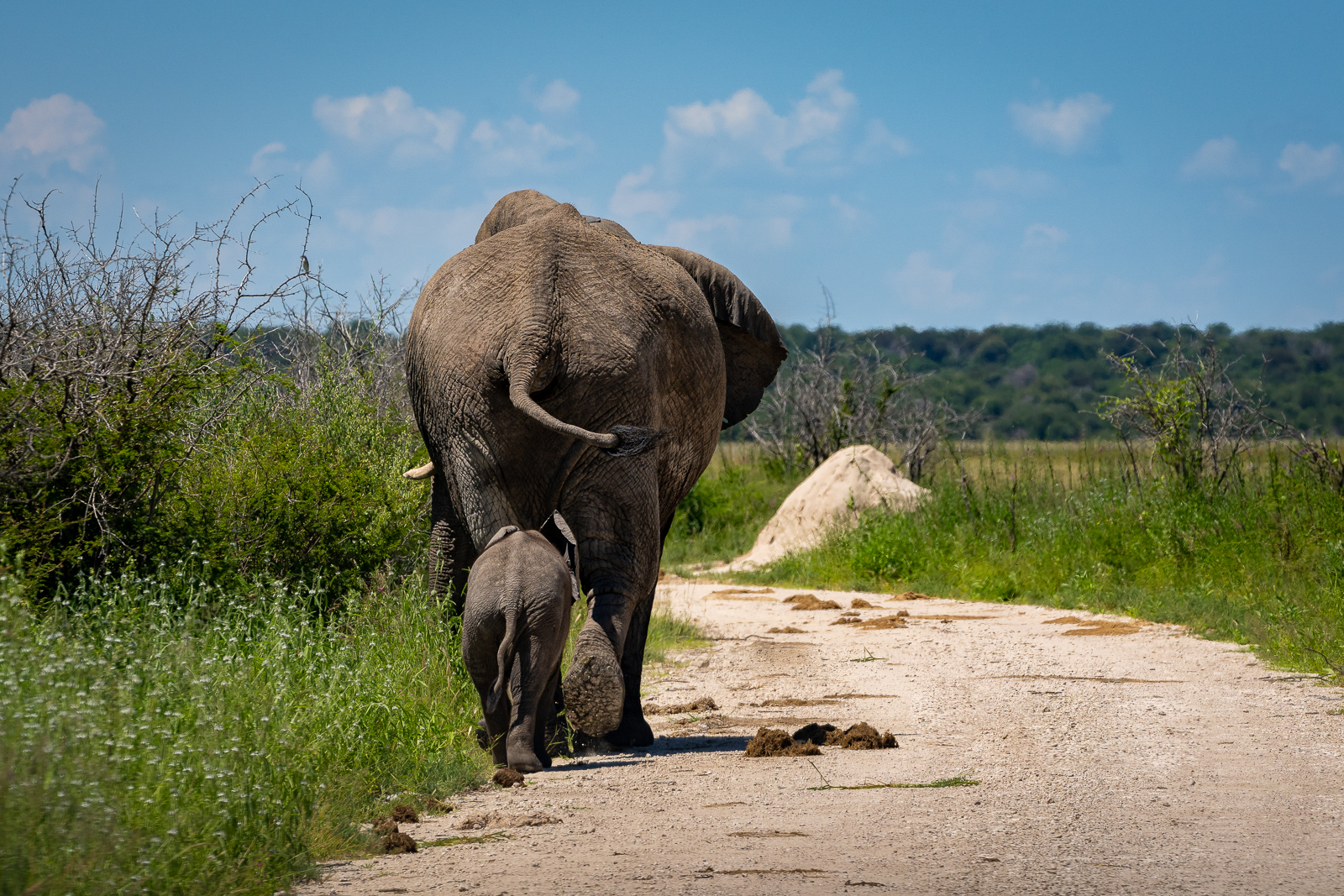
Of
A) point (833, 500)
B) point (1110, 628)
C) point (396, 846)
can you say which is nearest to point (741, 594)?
point (833, 500)

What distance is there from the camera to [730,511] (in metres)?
21.3

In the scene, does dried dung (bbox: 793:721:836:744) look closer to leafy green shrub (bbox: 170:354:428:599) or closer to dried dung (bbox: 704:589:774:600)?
leafy green shrub (bbox: 170:354:428:599)

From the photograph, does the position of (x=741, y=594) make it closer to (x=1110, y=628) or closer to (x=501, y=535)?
(x=1110, y=628)

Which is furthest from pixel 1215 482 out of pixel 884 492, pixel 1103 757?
pixel 1103 757

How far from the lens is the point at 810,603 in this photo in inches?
529

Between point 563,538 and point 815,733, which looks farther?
point 815,733

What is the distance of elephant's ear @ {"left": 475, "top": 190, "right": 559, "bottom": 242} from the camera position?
245 inches

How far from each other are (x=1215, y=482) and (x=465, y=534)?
9.33 metres

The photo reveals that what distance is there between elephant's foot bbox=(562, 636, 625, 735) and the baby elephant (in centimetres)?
11

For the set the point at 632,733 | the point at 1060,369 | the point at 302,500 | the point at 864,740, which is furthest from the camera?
the point at 1060,369

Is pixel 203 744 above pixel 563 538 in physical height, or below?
below

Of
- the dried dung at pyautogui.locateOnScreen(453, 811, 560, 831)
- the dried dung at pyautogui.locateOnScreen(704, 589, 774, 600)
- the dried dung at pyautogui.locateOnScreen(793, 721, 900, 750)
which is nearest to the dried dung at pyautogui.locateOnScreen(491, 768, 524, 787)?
the dried dung at pyautogui.locateOnScreen(453, 811, 560, 831)

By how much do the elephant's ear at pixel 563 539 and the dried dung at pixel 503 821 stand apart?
1.22m

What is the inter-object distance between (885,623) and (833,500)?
6.49 metres
